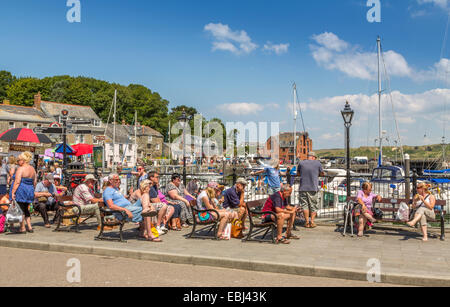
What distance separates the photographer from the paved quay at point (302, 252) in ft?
20.7

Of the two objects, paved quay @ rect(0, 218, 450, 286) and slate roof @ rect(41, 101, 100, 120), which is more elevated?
slate roof @ rect(41, 101, 100, 120)

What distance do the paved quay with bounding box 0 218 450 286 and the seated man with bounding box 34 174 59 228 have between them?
2.24 feet

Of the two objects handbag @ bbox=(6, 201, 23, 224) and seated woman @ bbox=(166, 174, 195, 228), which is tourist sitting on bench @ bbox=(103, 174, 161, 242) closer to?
seated woman @ bbox=(166, 174, 195, 228)

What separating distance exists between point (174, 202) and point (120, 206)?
5.65 feet

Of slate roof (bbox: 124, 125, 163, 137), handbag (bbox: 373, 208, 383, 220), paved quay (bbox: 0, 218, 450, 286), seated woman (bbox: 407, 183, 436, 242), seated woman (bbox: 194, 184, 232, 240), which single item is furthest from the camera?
slate roof (bbox: 124, 125, 163, 137)

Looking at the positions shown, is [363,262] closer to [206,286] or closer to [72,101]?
[206,286]

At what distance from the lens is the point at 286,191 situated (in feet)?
28.5

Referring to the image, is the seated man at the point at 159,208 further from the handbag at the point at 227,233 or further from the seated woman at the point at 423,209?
the seated woman at the point at 423,209

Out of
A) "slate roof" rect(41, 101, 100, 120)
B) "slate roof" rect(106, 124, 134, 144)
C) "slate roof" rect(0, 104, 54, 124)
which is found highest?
"slate roof" rect(41, 101, 100, 120)

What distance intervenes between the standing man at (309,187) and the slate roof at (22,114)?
59.4 meters

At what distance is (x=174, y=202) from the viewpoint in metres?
10.4

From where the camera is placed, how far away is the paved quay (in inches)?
249

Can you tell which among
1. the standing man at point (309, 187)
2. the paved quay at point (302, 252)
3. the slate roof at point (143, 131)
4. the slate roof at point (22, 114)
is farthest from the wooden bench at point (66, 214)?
the slate roof at point (143, 131)

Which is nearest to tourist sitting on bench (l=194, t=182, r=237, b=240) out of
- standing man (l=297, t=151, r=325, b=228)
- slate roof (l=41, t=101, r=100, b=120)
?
standing man (l=297, t=151, r=325, b=228)
